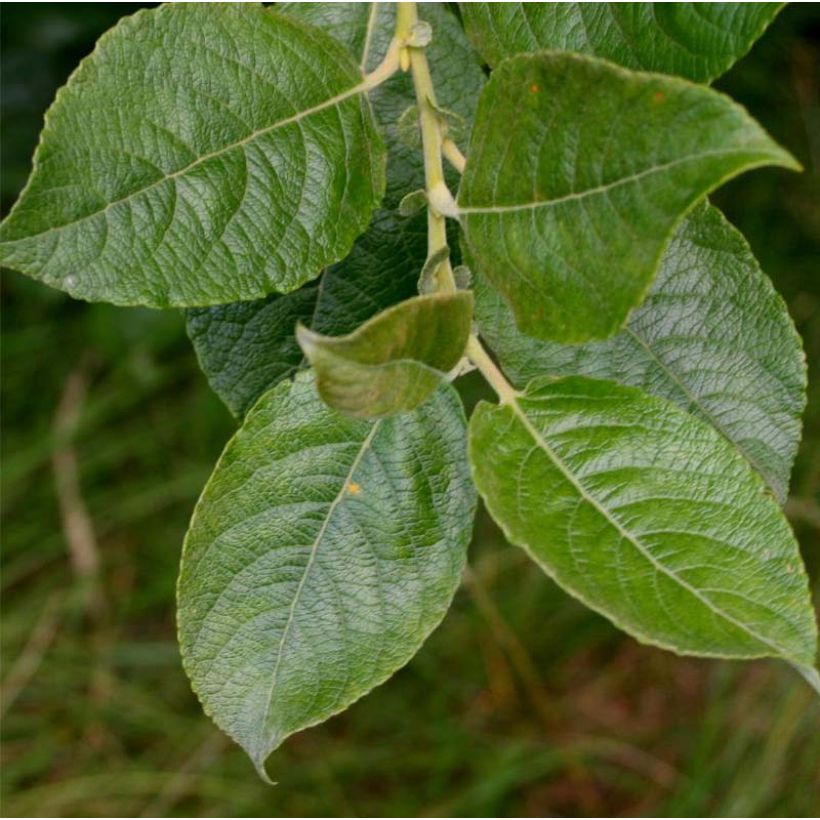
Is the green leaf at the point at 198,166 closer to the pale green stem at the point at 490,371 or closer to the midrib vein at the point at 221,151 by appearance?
the midrib vein at the point at 221,151

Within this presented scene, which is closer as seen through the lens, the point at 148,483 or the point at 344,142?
the point at 344,142

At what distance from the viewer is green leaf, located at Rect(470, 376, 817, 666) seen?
593mm

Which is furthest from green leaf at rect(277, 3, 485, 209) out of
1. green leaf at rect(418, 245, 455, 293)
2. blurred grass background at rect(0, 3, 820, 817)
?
blurred grass background at rect(0, 3, 820, 817)

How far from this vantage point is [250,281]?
27.3 inches

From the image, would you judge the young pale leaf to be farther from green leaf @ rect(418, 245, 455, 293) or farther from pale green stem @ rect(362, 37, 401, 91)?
pale green stem @ rect(362, 37, 401, 91)

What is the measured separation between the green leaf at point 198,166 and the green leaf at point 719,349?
20 cm

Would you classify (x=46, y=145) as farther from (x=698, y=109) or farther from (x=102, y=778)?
(x=102, y=778)

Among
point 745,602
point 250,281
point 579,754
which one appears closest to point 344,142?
point 250,281

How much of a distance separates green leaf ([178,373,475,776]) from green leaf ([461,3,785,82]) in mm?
232

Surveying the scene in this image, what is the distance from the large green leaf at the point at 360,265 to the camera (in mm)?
829

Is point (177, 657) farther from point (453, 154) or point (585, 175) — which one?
point (585, 175)

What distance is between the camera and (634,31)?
2.24ft

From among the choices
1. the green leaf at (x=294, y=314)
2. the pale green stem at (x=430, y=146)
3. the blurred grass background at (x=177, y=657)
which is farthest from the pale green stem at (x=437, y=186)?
the blurred grass background at (x=177, y=657)

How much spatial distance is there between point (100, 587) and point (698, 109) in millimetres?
2382
